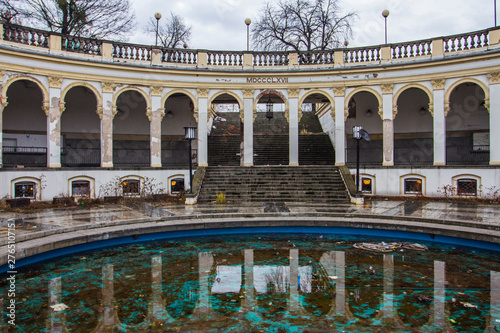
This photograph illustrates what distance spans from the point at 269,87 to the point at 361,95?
20.9 ft

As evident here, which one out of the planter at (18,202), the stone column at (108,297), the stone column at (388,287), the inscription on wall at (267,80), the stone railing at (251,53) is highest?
the stone railing at (251,53)

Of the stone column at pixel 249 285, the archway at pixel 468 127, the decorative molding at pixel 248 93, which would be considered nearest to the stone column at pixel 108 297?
the stone column at pixel 249 285

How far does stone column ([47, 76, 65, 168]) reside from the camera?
1625 centimetres

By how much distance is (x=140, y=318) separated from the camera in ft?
15.6

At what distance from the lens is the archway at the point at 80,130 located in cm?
2019

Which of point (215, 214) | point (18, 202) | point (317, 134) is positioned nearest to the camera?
point (215, 214)

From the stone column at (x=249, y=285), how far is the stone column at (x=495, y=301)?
3.03 metres

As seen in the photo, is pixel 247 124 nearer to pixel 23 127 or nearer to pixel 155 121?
pixel 155 121

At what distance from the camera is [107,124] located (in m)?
17.8

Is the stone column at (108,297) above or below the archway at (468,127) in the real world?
below

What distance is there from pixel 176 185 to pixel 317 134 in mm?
11606

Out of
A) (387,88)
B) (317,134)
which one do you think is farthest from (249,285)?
(317,134)

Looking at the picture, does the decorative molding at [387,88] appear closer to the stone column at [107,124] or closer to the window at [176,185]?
the window at [176,185]

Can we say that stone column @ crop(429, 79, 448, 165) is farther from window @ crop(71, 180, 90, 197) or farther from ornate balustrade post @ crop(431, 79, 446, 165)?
window @ crop(71, 180, 90, 197)
